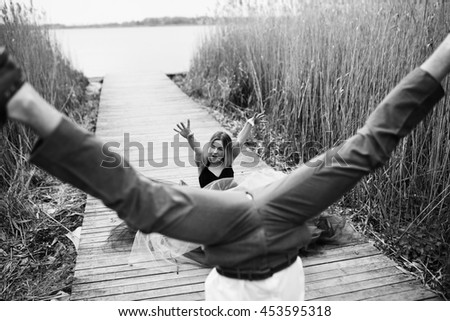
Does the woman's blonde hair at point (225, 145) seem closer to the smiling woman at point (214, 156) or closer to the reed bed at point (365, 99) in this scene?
the smiling woman at point (214, 156)

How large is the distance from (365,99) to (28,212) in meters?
2.11

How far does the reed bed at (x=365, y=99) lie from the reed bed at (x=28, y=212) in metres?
1.62

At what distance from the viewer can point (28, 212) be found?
2480mm

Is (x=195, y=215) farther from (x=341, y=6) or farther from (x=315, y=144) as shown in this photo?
(x=341, y=6)

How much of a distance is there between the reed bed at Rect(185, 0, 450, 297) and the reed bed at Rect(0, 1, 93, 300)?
5.30ft

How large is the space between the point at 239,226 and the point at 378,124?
17.3 inches

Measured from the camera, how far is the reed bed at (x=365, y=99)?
2029 millimetres

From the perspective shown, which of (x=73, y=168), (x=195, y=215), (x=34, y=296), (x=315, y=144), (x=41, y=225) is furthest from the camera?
(x=315, y=144)

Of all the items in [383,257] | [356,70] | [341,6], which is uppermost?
[341,6]

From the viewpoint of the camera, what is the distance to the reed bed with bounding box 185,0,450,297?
203 cm

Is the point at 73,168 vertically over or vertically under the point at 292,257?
over

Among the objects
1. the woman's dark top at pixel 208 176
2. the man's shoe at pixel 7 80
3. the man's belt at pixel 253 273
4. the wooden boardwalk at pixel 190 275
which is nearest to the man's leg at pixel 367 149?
the man's belt at pixel 253 273

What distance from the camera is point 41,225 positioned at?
2.44m
